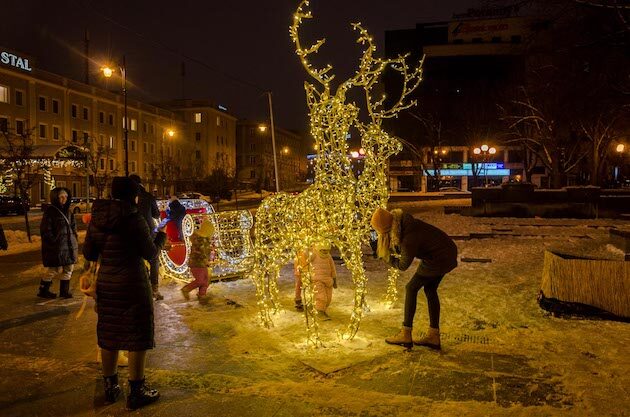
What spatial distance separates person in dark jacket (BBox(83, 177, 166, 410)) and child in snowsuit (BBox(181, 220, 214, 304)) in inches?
151

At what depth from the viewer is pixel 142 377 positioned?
177 inches

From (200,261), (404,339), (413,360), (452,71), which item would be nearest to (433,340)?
(404,339)

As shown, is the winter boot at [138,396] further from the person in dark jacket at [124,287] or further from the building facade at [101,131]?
the building facade at [101,131]

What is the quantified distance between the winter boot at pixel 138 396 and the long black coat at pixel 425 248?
281 centimetres

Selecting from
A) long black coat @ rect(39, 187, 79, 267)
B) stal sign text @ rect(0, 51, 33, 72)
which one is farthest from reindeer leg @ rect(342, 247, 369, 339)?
stal sign text @ rect(0, 51, 33, 72)

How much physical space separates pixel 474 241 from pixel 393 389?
35.0 feet

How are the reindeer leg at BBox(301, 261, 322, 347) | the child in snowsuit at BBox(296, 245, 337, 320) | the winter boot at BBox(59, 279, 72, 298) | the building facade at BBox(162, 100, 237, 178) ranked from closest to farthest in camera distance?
the reindeer leg at BBox(301, 261, 322, 347) < the child in snowsuit at BBox(296, 245, 337, 320) < the winter boot at BBox(59, 279, 72, 298) < the building facade at BBox(162, 100, 237, 178)

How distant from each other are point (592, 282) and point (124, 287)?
18.6ft

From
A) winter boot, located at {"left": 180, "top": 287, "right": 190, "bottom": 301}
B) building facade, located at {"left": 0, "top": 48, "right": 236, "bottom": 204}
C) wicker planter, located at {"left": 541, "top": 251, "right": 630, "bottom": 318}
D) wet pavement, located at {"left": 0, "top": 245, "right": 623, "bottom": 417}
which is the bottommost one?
wet pavement, located at {"left": 0, "top": 245, "right": 623, "bottom": 417}

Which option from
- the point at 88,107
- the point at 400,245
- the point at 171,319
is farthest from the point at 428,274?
the point at 88,107

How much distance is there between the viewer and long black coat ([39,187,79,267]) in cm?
834

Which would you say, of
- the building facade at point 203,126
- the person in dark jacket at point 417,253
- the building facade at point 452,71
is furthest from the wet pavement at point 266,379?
the building facade at point 203,126

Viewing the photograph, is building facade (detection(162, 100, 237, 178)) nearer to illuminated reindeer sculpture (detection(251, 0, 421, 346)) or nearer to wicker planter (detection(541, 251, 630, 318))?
illuminated reindeer sculpture (detection(251, 0, 421, 346))

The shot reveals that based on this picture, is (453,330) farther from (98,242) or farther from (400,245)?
(98,242)
